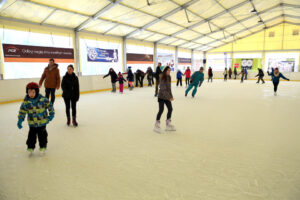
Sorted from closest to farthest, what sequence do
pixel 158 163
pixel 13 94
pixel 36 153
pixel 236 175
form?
pixel 236 175
pixel 158 163
pixel 36 153
pixel 13 94

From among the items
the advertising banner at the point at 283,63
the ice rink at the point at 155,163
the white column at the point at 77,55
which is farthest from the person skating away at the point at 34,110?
the advertising banner at the point at 283,63

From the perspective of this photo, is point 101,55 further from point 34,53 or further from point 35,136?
point 35,136

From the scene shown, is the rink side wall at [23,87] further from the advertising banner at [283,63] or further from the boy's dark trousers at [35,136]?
the advertising banner at [283,63]

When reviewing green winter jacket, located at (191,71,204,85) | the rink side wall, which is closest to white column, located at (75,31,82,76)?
the rink side wall

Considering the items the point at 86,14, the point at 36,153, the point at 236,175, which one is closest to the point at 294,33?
the point at 86,14

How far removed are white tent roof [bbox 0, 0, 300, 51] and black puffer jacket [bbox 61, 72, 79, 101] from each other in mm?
4924

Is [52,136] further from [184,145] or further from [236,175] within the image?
[236,175]

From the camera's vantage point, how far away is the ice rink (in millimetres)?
1786

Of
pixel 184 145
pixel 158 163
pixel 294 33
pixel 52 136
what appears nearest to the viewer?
pixel 158 163

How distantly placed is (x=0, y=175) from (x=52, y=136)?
4.17ft

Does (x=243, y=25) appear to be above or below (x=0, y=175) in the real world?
above

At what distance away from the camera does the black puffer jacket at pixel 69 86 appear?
3652 mm

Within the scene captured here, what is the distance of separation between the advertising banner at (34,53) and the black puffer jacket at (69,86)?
594 cm

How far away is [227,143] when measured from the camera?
2939 mm
